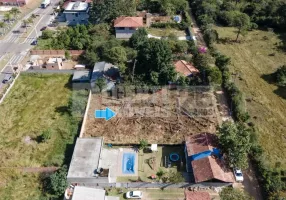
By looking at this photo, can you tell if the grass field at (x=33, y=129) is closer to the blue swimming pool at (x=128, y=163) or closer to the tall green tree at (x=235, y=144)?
the blue swimming pool at (x=128, y=163)

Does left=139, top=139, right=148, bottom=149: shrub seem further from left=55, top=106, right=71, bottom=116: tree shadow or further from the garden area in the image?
left=55, top=106, right=71, bottom=116: tree shadow

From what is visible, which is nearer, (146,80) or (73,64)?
(146,80)

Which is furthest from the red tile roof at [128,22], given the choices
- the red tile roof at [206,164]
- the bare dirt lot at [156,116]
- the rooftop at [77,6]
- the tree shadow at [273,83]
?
the red tile roof at [206,164]

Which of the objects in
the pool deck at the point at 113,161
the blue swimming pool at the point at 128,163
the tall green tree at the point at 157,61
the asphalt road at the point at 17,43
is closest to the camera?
the pool deck at the point at 113,161

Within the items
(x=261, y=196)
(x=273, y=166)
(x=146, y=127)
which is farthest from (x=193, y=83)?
(x=261, y=196)

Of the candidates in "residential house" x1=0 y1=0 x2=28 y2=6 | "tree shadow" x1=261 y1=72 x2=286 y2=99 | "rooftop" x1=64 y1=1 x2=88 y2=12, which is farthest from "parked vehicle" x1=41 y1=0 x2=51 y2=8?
"tree shadow" x1=261 y1=72 x2=286 y2=99

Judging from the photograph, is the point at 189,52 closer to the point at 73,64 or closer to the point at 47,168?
the point at 73,64
